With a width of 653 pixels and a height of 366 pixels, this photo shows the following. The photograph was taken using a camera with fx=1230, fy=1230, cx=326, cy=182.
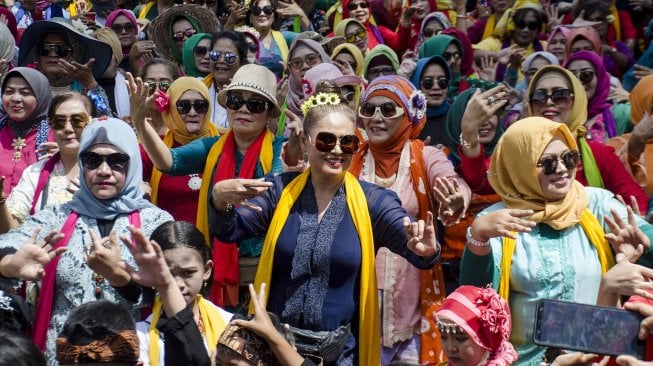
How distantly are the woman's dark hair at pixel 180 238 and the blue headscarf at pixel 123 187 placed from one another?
28cm

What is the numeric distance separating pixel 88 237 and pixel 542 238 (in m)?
1.89

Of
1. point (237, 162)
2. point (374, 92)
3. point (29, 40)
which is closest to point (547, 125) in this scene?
point (374, 92)

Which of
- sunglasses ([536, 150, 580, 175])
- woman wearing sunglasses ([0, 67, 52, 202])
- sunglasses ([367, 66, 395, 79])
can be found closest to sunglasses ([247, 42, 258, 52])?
sunglasses ([367, 66, 395, 79])

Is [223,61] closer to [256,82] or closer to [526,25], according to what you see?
[256,82]

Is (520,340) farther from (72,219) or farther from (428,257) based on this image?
(72,219)

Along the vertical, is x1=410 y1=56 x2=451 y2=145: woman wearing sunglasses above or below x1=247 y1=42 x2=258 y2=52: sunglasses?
below

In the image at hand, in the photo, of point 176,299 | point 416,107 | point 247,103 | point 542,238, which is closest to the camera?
point 176,299

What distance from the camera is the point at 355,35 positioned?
1086 centimetres

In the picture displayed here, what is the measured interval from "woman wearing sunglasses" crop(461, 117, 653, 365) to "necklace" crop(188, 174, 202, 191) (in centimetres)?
213

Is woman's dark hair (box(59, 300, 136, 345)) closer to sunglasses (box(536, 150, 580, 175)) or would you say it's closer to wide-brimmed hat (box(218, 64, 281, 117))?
sunglasses (box(536, 150, 580, 175))

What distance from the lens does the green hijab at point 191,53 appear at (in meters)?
9.39

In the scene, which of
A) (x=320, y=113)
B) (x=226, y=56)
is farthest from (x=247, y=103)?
(x=226, y=56)

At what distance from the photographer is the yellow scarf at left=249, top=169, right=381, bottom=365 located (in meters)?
5.05

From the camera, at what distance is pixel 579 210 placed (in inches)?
203
